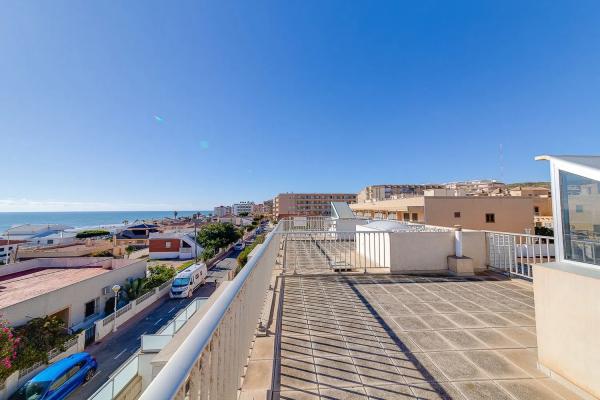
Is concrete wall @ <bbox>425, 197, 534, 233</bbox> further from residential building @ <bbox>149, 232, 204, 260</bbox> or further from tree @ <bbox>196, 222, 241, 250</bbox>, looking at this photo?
residential building @ <bbox>149, 232, 204, 260</bbox>

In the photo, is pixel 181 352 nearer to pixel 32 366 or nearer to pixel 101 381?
pixel 101 381

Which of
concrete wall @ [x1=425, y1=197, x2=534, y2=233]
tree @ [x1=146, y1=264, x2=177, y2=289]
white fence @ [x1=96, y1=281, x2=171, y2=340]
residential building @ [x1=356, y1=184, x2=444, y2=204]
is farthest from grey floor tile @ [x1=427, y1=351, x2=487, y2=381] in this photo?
residential building @ [x1=356, y1=184, x2=444, y2=204]

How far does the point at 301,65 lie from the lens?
47.6 ft

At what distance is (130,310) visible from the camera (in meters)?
15.6

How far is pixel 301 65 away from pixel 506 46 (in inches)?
380

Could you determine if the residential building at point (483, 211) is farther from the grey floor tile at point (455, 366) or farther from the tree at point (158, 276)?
the tree at point (158, 276)

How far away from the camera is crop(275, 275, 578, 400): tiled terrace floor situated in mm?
1928

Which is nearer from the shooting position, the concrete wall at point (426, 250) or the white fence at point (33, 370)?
the concrete wall at point (426, 250)

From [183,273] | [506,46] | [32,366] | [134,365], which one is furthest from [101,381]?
[506,46]

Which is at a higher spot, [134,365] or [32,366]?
[134,365]

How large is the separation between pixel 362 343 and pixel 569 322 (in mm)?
1608

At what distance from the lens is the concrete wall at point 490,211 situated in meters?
19.6

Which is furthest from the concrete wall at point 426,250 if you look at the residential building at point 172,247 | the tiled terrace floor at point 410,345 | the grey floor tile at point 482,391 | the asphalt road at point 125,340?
the residential building at point 172,247

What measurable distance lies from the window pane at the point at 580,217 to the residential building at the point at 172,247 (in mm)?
33776
